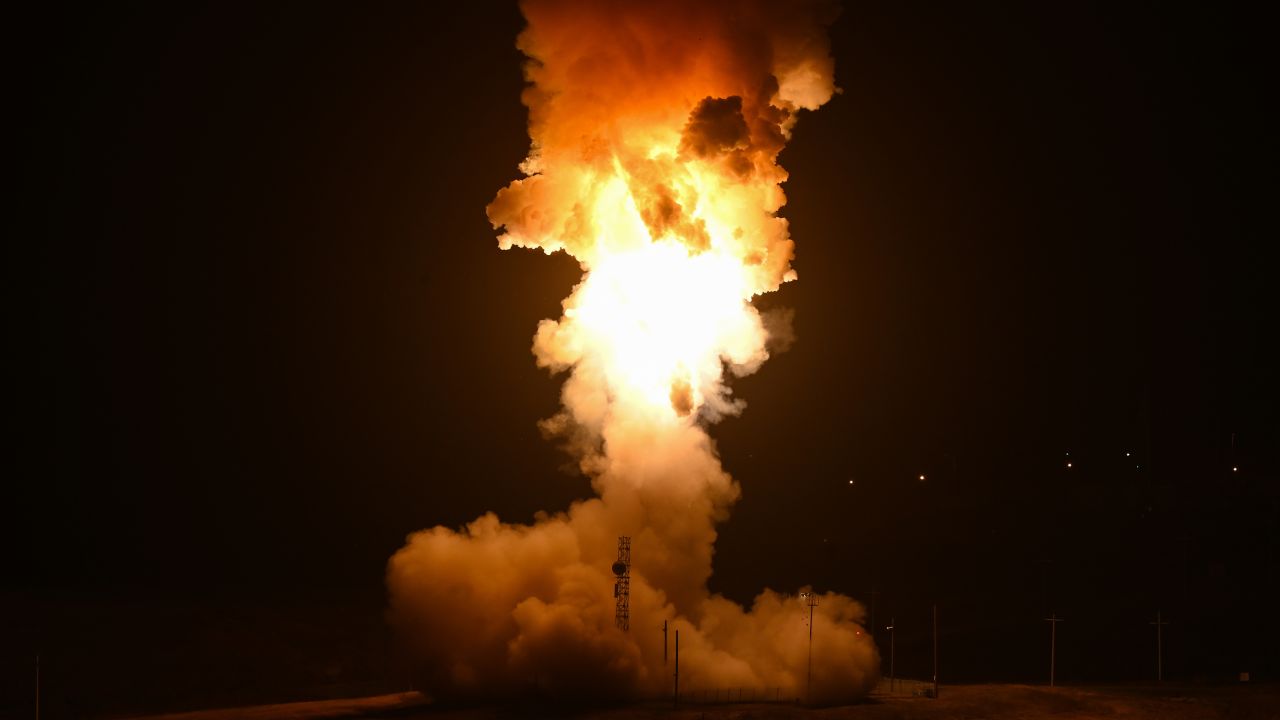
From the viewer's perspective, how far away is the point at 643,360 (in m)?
44.0

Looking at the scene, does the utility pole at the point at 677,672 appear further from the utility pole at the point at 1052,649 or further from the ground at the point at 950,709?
the utility pole at the point at 1052,649

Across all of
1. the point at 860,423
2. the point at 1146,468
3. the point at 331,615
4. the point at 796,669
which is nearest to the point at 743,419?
the point at 860,423

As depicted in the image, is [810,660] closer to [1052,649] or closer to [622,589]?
[622,589]

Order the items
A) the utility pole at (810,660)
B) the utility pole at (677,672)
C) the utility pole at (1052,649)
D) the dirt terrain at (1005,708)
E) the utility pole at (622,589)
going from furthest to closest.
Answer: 1. the utility pole at (1052,649)
2. the utility pole at (810,660)
3. the utility pole at (622,589)
4. the utility pole at (677,672)
5. the dirt terrain at (1005,708)

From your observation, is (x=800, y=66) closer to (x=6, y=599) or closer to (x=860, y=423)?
(x=6, y=599)

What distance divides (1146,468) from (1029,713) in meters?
50.1

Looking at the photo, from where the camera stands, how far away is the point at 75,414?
261 ft

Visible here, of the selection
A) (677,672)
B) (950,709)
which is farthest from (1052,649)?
(677,672)

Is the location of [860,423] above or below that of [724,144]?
below

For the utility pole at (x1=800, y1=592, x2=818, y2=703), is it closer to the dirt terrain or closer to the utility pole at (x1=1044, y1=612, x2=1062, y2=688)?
the dirt terrain

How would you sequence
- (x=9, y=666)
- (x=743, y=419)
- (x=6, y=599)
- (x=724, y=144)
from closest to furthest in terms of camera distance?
(x=724, y=144) → (x=9, y=666) → (x=6, y=599) → (x=743, y=419)

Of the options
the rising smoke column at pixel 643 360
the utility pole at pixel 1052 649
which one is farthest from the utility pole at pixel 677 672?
the utility pole at pixel 1052 649

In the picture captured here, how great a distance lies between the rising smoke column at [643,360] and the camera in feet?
133

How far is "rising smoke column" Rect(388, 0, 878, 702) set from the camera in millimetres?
40438
